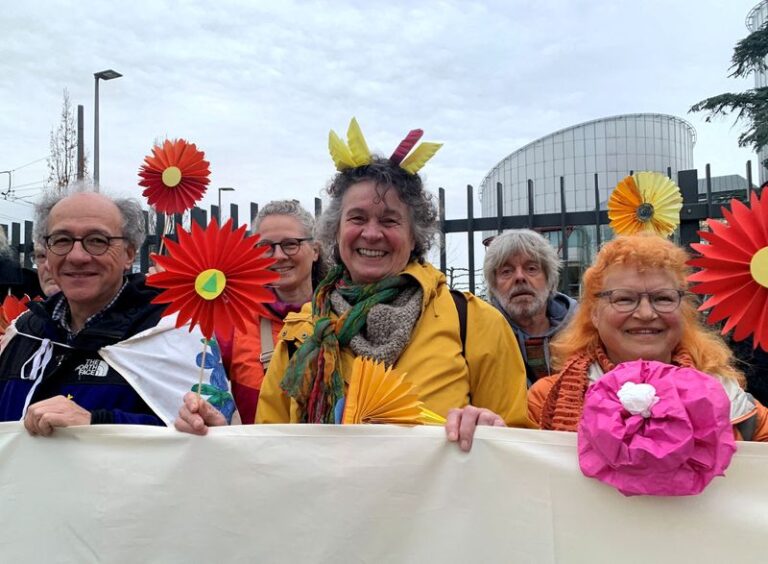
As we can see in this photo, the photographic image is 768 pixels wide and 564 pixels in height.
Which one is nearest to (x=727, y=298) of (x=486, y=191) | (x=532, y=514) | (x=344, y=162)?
(x=532, y=514)

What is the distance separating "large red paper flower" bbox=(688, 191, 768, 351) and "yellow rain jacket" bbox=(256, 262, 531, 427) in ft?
2.07

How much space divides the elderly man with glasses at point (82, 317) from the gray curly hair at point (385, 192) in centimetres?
70

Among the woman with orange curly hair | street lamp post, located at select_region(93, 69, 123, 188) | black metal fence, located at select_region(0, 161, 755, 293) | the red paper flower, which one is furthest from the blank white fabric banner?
street lamp post, located at select_region(93, 69, 123, 188)

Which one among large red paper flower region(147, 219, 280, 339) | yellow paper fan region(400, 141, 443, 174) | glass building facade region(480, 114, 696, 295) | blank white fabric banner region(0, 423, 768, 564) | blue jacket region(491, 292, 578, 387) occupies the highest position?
glass building facade region(480, 114, 696, 295)

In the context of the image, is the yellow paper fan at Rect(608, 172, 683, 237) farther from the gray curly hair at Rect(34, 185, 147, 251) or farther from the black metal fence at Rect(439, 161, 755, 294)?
the gray curly hair at Rect(34, 185, 147, 251)

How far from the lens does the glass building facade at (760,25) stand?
981cm

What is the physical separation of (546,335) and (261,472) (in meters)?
1.95

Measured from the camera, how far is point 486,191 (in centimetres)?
622

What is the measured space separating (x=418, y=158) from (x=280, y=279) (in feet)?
3.67

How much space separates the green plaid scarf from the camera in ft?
5.96

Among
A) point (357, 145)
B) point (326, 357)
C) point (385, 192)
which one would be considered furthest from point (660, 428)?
point (357, 145)

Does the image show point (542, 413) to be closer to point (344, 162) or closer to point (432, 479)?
point (432, 479)

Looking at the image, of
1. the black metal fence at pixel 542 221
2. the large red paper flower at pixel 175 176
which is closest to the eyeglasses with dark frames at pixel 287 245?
the large red paper flower at pixel 175 176

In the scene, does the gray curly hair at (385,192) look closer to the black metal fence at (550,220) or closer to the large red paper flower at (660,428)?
the large red paper flower at (660,428)
